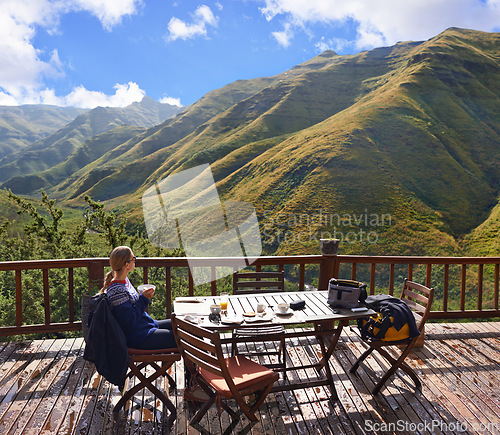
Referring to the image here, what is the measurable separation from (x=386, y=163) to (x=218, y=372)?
37731 millimetres

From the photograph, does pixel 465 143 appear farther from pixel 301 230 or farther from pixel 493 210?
pixel 301 230

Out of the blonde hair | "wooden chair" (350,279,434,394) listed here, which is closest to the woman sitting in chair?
the blonde hair

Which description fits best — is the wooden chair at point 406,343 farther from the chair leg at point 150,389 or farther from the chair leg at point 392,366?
the chair leg at point 150,389

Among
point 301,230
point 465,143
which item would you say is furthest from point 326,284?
point 465,143

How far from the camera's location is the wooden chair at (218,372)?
2.13m

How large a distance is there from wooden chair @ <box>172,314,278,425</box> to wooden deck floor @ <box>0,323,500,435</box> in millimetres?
281

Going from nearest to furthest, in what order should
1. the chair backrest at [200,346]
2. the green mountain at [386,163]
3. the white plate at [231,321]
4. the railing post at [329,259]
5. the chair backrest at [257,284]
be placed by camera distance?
the chair backrest at [200,346], the white plate at [231,321], the chair backrest at [257,284], the railing post at [329,259], the green mountain at [386,163]

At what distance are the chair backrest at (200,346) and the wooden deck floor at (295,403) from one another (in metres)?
0.58

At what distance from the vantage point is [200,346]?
2176 mm

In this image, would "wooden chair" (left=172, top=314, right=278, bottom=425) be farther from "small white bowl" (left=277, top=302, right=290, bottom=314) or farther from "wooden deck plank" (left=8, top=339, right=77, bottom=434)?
"wooden deck plank" (left=8, top=339, right=77, bottom=434)

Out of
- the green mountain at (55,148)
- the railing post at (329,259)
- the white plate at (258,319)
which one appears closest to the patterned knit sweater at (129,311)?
the white plate at (258,319)

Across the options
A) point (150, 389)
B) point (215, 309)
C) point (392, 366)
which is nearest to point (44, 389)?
point (150, 389)

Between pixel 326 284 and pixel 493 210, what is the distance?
34955 millimetres

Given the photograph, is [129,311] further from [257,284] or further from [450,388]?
[450,388]
